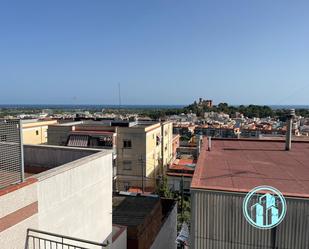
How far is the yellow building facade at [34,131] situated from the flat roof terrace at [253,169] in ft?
90.9

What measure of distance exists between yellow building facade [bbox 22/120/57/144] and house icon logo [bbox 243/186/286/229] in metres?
32.5

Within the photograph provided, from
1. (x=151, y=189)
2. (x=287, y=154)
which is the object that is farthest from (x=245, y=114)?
(x=287, y=154)

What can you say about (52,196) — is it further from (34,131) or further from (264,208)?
(34,131)

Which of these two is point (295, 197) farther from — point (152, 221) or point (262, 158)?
point (152, 221)

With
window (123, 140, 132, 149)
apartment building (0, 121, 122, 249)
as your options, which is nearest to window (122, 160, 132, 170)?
window (123, 140, 132, 149)

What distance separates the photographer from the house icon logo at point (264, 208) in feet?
21.4

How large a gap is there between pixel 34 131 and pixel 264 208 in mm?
34539

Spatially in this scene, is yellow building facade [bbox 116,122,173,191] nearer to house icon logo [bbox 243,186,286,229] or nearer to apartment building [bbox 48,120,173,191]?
apartment building [bbox 48,120,173,191]

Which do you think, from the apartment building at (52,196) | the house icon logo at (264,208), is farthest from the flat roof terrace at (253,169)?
the apartment building at (52,196)

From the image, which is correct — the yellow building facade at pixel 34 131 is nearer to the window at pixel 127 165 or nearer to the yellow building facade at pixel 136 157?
the yellow building facade at pixel 136 157

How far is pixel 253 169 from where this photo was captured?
900 cm

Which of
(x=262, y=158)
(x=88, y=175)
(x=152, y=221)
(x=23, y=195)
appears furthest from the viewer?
(x=152, y=221)

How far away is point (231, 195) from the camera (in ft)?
22.2

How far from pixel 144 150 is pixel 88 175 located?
21803 mm
